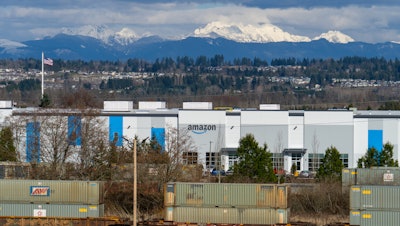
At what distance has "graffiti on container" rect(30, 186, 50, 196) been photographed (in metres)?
47.8

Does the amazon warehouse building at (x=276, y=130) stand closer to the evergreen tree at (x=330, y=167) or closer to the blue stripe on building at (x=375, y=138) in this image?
the blue stripe on building at (x=375, y=138)

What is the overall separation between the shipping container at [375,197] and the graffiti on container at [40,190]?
50.2ft

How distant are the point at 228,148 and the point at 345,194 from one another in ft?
109

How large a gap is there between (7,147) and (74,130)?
5.47 metres

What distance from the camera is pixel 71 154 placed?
6406 cm

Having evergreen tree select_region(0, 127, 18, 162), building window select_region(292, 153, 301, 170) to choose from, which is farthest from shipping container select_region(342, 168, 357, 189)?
building window select_region(292, 153, 301, 170)

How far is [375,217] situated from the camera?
45844mm

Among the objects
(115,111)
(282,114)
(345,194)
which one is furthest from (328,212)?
(115,111)

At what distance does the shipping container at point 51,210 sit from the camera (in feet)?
155

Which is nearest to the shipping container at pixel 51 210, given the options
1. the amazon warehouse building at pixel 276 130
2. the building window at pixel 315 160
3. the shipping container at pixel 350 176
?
the shipping container at pixel 350 176

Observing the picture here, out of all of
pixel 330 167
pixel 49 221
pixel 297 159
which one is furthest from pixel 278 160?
pixel 49 221

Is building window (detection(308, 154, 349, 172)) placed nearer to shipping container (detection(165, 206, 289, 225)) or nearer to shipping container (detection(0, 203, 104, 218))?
shipping container (detection(165, 206, 289, 225))

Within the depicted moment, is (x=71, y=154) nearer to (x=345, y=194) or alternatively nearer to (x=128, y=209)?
(x=128, y=209)

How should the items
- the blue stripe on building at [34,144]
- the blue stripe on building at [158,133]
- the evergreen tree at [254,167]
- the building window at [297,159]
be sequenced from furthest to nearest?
the building window at [297,159] < the blue stripe on building at [158,133] < the evergreen tree at [254,167] < the blue stripe on building at [34,144]
